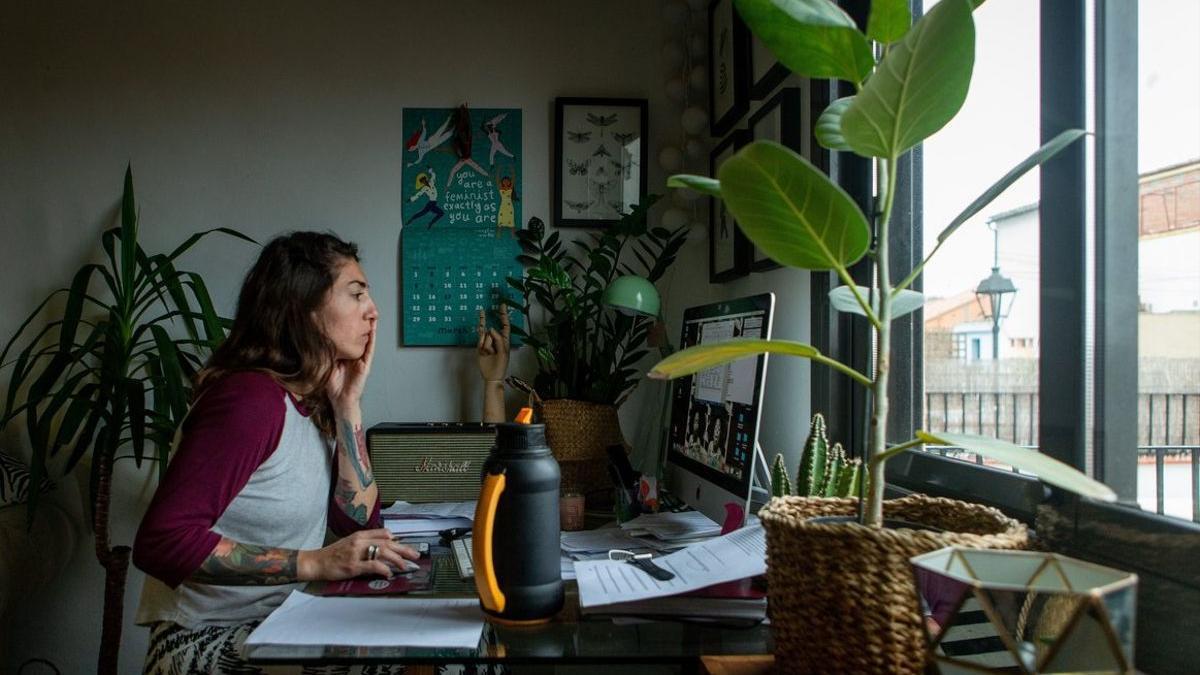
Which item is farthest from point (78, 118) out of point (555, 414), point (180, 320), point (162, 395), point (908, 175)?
point (908, 175)

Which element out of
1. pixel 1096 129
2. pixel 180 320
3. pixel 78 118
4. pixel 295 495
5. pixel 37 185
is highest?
pixel 78 118

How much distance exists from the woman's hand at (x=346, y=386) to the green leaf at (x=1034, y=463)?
1.36 m

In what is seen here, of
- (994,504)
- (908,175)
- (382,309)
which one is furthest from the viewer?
(382,309)

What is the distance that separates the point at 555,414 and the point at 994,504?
1365mm

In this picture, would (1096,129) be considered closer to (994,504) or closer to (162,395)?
(994,504)

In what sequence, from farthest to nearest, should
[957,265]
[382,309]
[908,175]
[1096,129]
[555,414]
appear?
[382,309]
[555,414]
[908,175]
[957,265]
[1096,129]

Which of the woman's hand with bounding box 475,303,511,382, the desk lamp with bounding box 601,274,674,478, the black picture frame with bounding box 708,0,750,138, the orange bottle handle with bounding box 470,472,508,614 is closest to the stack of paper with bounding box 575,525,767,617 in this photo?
the orange bottle handle with bounding box 470,472,508,614

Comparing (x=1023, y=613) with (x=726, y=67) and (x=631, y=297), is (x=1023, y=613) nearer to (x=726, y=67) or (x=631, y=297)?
(x=631, y=297)

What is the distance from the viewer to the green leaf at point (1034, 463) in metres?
0.62

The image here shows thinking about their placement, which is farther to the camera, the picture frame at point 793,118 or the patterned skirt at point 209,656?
the picture frame at point 793,118

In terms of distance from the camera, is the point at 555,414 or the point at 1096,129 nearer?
the point at 1096,129

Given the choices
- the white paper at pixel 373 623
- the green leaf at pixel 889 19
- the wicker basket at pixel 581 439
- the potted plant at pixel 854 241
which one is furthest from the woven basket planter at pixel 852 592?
the wicker basket at pixel 581 439

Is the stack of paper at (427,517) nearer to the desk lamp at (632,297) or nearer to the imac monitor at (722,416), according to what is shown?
the imac monitor at (722,416)

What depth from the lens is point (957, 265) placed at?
1399 mm
